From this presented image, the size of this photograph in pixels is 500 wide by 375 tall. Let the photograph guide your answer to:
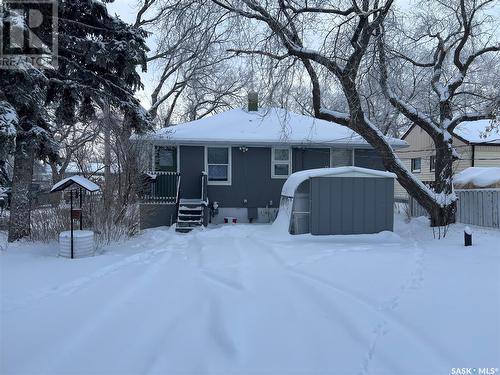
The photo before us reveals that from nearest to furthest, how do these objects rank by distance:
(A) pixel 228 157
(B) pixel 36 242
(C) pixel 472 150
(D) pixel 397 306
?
(D) pixel 397 306 → (B) pixel 36 242 → (A) pixel 228 157 → (C) pixel 472 150

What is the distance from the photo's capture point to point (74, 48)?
10.1 metres

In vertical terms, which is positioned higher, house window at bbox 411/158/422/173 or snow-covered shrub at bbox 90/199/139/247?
house window at bbox 411/158/422/173

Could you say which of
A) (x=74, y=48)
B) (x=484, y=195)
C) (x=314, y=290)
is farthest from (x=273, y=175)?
(x=314, y=290)

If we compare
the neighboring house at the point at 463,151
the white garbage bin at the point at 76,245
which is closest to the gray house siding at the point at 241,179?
the white garbage bin at the point at 76,245

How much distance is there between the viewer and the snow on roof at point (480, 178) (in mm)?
13898

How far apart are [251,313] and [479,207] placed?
33.2 ft

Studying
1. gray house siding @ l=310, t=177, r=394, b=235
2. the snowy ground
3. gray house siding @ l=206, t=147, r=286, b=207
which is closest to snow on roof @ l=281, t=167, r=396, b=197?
gray house siding @ l=310, t=177, r=394, b=235

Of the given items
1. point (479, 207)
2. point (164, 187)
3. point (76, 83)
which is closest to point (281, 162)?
point (164, 187)

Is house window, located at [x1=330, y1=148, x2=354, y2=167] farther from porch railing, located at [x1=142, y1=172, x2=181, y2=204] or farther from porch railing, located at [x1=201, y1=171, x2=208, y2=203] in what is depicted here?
porch railing, located at [x1=142, y1=172, x2=181, y2=204]

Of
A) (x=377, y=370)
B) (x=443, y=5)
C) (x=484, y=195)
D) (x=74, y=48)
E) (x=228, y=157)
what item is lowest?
(x=377, y=370)

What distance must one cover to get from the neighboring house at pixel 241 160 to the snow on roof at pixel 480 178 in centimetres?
248

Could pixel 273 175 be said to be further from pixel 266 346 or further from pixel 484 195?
pixel 266 346

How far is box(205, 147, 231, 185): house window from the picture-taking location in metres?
14.7

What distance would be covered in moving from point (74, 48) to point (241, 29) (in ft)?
13.8
